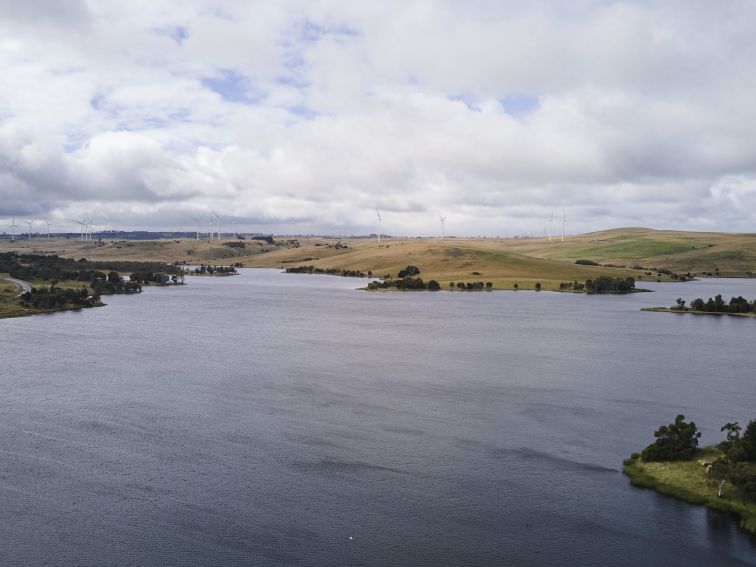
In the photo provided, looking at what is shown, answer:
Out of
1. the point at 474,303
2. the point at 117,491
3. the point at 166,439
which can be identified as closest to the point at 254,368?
the point at 166,439

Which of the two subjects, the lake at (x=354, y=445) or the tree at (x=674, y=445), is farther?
the tree at (x=674, y=445)

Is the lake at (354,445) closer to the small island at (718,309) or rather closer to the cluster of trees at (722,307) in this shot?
the small island at (718,309)

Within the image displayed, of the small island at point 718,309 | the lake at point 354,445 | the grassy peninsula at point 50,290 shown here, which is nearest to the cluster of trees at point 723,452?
the lake at point 354,445

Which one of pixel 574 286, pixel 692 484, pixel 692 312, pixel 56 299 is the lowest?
pixel 692 484

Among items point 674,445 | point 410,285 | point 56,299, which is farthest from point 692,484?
point 410,285

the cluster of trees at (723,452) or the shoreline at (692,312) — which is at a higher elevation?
the shoreline at (692,312)

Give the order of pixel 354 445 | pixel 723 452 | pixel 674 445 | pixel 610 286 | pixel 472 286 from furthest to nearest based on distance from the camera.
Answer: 1. pixel 472 286
2. pixel 610 286
3. pixel 354 445
4. pixel 674 445
5. pixel 723 452

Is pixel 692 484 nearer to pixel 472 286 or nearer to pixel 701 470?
pixel 701 470

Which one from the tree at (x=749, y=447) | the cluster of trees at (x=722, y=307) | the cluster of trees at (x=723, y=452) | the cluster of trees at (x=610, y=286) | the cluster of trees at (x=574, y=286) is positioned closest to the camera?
the cluster of trees at (x=723, y=452)
